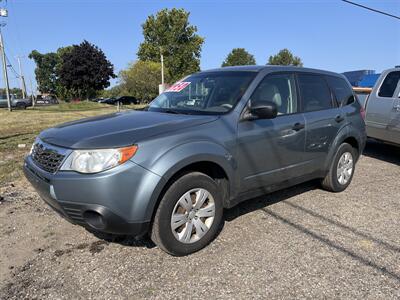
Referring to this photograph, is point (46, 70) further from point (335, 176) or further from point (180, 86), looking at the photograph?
point (335, 176)

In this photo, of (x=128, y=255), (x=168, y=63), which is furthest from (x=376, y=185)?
(x=168, y=63)

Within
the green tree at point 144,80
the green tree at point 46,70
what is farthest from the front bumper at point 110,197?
the green tree at point 46,70

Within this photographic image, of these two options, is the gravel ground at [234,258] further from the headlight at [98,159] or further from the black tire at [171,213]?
the headlight at [98,159]

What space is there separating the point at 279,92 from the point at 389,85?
4223mm

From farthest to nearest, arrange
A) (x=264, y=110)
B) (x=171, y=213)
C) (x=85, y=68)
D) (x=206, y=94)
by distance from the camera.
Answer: (x=85, y=68)
(x=206, y=94)
(x=264, y=110)
(x=171, y=213)

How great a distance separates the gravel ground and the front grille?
87 centimetres

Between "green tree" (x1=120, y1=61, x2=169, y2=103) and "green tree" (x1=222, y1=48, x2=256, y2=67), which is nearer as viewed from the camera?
"green tree" (x1=120, y1=61, x2=169, y2=103)

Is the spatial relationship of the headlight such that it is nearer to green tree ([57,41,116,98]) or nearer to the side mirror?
the side mirror

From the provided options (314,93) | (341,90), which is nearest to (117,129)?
(314,93)

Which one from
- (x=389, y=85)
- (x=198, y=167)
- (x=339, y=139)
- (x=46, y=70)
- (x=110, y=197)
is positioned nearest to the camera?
(x=110, y=197)

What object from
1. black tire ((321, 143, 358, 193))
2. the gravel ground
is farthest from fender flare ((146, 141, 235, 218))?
black tire ((321, 143, 358, 193))

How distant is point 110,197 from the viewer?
291cm

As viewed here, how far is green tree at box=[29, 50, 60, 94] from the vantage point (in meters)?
83.9

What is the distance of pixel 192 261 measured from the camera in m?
3.36
